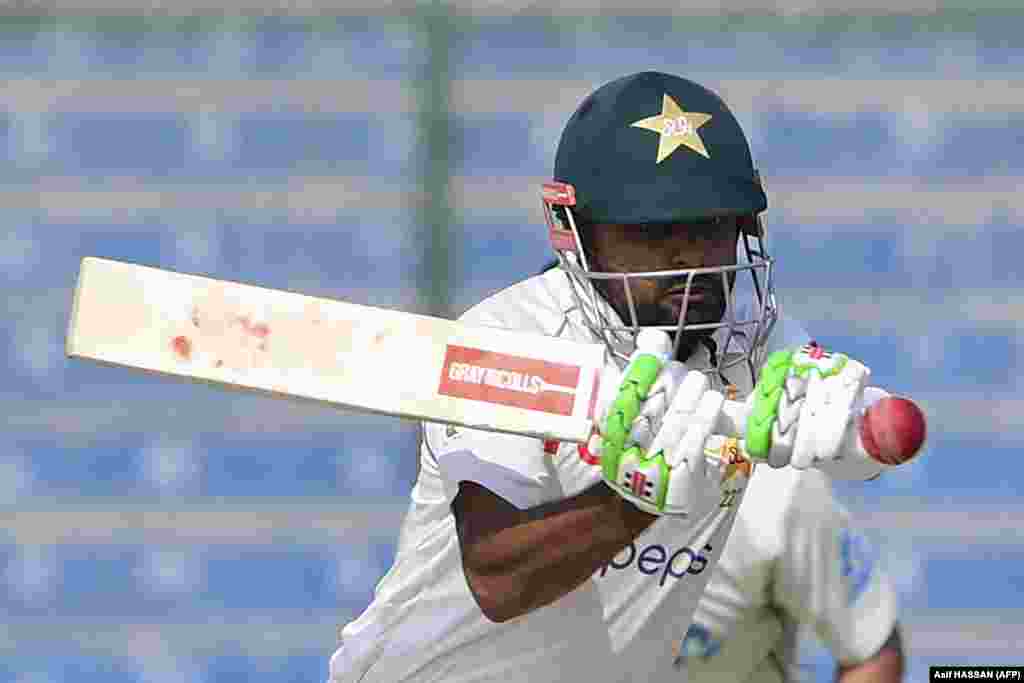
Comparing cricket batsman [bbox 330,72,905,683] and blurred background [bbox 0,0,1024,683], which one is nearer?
cricket batsman [bbox 330,72,905,683]

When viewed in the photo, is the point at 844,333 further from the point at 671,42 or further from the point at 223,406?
the point at 223,406

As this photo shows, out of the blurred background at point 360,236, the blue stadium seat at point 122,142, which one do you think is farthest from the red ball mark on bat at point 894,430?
the blue stadium seat at point 122,142

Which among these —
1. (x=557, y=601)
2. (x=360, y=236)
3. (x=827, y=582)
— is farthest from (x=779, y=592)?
(x=360, y=236)

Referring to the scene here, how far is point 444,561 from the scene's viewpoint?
2.74m

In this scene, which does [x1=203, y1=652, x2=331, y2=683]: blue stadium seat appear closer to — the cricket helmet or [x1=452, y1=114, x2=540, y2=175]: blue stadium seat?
[x1=452, y1=114, x2=540, y2=175]: blue stadium seat

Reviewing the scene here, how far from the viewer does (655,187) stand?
2529 millimetres

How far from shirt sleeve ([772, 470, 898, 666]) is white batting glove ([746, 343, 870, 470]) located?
3.96ft

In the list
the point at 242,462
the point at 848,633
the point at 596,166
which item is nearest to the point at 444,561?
the point at 596,166

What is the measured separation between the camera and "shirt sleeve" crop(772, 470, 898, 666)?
11.2ft

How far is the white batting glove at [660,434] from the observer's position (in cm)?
220

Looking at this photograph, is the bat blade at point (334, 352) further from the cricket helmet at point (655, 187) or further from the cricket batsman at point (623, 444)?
the cricket helmet at point (655, 187)

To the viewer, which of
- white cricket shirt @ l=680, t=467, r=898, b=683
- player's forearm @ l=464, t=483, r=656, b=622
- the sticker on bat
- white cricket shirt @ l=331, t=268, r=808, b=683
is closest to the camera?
the sticker on bat

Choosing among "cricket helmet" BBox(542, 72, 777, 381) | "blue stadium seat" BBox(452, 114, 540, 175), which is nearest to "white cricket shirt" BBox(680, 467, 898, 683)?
"cricket helmet" BBox(542, 72, 777, 381)

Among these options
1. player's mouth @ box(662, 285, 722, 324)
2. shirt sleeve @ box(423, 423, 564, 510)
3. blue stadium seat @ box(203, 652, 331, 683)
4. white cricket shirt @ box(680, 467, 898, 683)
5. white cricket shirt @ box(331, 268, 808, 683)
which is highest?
Answer: player's mouth @ box(662, 285, 722, 324)
